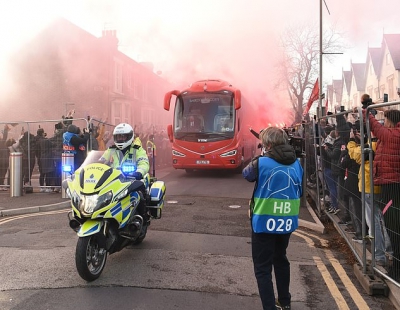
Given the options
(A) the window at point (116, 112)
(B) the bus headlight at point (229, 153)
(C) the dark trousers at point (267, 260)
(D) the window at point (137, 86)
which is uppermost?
(D) the window at point (137, 86)

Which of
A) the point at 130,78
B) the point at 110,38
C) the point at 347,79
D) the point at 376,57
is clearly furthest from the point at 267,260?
the point at 347,79

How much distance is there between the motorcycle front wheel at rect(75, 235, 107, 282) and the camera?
10.6 feet

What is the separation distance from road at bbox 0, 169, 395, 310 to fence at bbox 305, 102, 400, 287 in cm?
29

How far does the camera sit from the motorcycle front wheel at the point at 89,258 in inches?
127

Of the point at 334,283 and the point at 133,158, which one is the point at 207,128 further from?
the point at 334,283

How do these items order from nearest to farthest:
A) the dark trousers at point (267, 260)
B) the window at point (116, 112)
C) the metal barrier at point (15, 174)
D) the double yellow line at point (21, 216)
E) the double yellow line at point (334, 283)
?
the dark trousers at point (267, 260), the double yellow line at point (334, 283), the double yellow line at point (21, 216), the metal barrier at point (15, 174), the window at point (116, 112)

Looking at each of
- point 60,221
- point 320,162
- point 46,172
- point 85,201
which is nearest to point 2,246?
point 60,221

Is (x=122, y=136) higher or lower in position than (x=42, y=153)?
higher

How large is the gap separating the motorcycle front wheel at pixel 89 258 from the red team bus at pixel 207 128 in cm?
736

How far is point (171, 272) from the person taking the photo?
3670mm

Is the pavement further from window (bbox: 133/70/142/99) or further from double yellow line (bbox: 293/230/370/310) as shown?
window (bbox: 133/70/142/99)

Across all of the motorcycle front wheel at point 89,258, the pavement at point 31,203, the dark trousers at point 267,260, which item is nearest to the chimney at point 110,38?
the pavement at point 31,203

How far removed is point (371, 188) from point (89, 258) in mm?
2661

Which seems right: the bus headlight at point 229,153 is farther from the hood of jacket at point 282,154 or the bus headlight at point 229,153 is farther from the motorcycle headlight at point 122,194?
the hood of jacket at point 282,154
